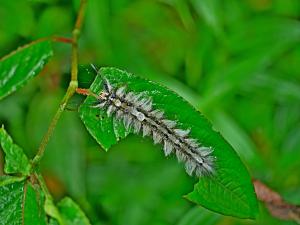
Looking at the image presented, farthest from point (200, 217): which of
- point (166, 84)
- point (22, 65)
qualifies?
point (22, 65)

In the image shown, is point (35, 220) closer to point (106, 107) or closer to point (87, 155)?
point (106, 107)

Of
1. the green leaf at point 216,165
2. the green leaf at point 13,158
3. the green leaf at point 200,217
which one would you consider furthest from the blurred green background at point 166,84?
→ the green leaf at point 216,165

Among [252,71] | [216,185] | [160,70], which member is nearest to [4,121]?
[160,70]

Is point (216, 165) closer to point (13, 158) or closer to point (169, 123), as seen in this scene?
point (169, 123)

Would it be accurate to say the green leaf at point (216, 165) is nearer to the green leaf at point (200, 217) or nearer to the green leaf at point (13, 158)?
the green leaf at point (13, 158)

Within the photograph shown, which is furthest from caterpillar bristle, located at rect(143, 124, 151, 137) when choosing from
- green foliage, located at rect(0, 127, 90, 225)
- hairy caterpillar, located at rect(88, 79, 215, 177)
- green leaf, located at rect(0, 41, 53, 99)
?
green leaf, located at rect(0, 41, 53, 99)
